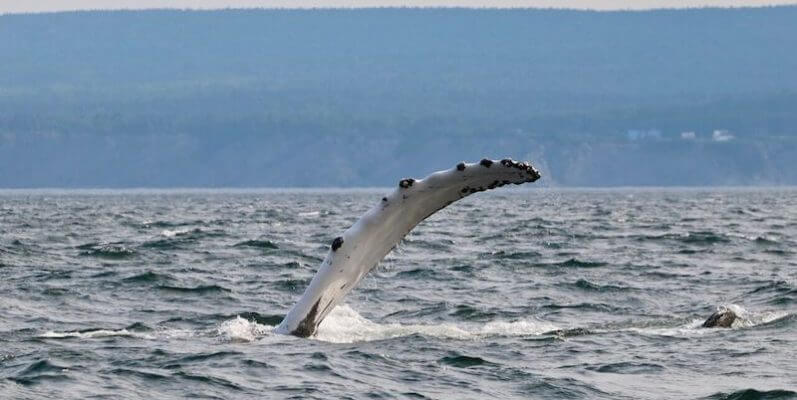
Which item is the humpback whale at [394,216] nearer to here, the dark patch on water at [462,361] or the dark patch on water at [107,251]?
the dark patch on water at [462,361]

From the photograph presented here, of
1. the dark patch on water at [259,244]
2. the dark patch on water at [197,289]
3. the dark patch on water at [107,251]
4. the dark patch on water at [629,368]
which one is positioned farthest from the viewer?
the dark patch on water at [259,244]

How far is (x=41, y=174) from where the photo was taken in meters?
194

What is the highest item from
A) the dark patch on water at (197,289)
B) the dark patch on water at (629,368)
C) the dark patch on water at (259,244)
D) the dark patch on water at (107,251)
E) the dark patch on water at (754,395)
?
the dark patch on water at (259,244)

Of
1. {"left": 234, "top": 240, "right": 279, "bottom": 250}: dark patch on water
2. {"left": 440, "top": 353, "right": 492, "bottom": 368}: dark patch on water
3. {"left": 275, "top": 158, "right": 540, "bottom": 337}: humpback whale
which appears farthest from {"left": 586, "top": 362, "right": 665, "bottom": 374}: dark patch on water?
{"left": 234, "top": 240, "right": 279, "bottom": 250}: dark patch on water

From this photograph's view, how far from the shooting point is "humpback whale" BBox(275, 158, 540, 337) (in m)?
11.3

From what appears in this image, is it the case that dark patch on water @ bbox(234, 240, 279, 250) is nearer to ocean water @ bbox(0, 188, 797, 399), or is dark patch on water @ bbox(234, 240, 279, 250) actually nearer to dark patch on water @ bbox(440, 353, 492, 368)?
ocean water @ bbox(0, 188, 797, 399)

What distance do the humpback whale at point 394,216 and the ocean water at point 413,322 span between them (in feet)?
3.28

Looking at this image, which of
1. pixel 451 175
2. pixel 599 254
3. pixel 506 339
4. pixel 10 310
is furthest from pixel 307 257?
pixel 451 175

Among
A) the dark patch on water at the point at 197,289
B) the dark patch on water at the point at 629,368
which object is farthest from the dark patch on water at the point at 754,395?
the dark patch on water at the point at 197,289

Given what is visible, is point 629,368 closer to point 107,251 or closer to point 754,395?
point 754,395

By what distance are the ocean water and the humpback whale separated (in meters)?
1.00

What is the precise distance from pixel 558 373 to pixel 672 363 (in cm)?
103

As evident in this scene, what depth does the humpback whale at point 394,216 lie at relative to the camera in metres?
11.3

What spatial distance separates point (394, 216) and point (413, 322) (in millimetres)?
5605
